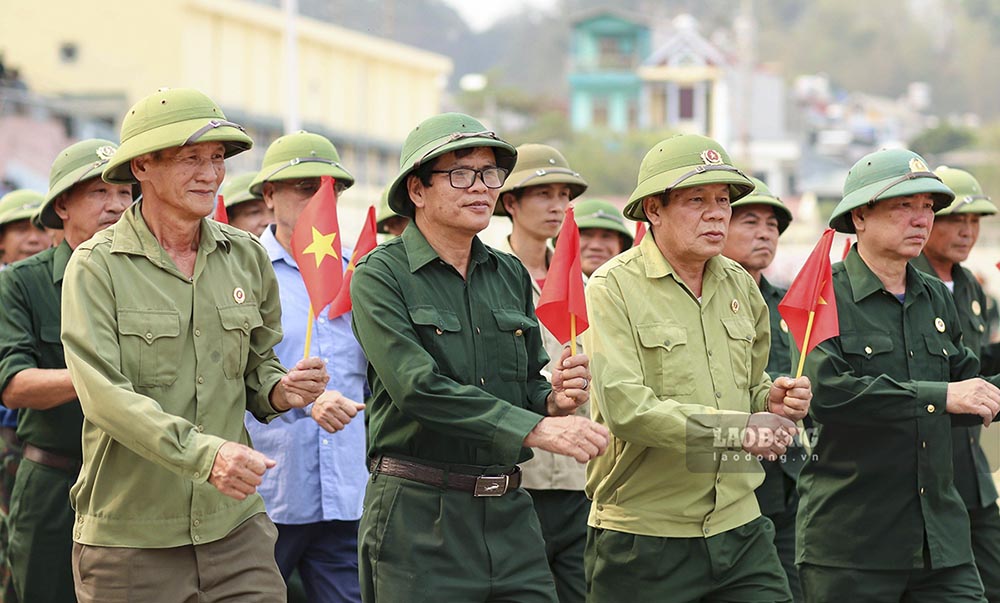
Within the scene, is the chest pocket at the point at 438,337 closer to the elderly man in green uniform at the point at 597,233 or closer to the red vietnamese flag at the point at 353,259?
the red vietnamese flag at the point at 353,259

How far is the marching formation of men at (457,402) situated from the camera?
529 centimetres

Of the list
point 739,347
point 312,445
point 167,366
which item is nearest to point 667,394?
point 739,347

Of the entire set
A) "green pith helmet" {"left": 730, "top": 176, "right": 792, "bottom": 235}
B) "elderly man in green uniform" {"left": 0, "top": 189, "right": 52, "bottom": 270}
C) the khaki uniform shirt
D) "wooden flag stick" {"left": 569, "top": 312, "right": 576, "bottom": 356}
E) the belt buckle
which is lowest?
the khaki uniform shirt

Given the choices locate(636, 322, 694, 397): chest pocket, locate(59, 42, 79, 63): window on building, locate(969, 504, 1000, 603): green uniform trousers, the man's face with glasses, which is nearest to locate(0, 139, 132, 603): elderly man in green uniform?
the man's face with glasses

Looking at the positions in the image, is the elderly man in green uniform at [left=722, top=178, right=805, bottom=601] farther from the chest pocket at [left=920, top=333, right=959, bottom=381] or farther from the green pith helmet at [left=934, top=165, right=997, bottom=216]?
the chest pocket at [left=920, top=333, right=959, bottom=381]

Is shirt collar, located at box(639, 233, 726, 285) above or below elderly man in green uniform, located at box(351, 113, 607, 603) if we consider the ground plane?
above

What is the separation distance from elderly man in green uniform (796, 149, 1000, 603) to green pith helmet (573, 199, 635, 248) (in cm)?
209

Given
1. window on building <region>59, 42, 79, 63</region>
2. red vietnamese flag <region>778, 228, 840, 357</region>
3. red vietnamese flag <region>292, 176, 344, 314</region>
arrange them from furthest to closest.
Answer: window on building <region>59, 42, 79, 63</region> → red vietnamese flag <region>778, 228, 840, 357</region> → red vietnamese flag <region>292, 176, 344, 314</region>

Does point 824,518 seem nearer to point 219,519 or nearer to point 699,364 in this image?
point 699,364

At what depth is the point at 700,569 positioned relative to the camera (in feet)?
18.9

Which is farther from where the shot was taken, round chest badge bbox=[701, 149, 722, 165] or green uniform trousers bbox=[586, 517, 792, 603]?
round chest badge bbox=[701, 149, 722, 165]

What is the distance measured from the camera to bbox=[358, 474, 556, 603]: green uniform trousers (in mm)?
5340

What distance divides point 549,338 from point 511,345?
191 cm

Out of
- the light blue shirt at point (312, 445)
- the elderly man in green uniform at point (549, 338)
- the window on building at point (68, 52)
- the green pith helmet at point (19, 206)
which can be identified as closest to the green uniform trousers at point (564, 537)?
the elderly man in green uniform at point (549, 338)
